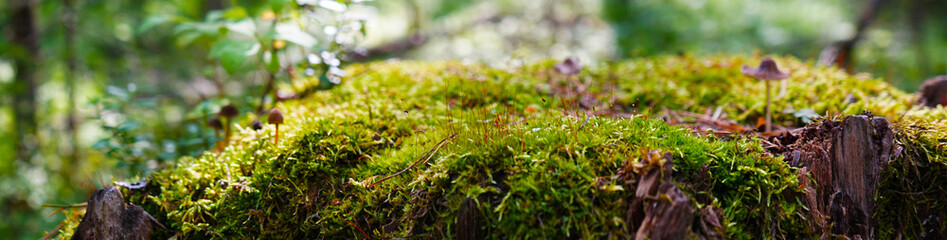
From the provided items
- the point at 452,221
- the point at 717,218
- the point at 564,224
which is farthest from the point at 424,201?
the point at 717,218

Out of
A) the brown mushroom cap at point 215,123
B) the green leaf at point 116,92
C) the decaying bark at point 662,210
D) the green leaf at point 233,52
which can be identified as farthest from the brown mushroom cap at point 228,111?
the decaying bark at point 662,210

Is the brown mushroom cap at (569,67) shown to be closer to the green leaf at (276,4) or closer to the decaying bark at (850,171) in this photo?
the decaying bark at (850,171)

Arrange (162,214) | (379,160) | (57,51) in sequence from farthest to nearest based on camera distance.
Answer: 1. (57,51)
2. (162,214)
3. (379,160)

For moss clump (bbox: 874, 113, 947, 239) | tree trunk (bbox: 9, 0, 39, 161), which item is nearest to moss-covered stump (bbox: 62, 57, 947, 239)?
moss clump (bbox: 874, 113, 947, 239)

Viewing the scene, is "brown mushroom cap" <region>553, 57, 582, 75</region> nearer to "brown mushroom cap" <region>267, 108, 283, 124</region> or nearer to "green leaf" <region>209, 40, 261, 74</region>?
"brown mushroom cap" <region>267, 108, 283, 124</region>

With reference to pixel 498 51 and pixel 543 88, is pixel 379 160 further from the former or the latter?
pixel 498 51

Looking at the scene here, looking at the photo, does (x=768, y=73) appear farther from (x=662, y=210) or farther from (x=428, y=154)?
(x=428, y=154)
